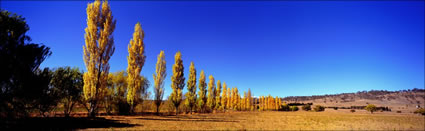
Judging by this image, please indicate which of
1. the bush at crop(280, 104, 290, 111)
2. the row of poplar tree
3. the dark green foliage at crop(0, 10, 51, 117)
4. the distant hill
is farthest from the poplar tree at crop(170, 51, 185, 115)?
the distant hill

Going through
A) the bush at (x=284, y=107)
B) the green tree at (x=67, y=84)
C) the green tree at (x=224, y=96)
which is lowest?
the bush at (x=284, y=107)

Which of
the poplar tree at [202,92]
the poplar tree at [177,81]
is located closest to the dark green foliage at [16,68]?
the poplar tree at [177,81]

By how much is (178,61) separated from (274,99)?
71758 millimetres

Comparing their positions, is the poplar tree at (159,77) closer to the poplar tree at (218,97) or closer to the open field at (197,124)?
the open field at (197,124)

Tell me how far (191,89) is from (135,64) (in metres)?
18.3

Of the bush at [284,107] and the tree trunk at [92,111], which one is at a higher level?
the tree trunk at [92,111]

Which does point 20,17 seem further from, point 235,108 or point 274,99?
point 274,99

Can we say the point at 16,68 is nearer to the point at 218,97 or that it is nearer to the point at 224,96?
the point at 218,97

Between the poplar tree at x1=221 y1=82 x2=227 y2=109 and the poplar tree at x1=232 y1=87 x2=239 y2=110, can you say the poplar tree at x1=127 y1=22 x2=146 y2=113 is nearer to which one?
the poplar tree at x1=221 y1=82 x2=227 y2=109

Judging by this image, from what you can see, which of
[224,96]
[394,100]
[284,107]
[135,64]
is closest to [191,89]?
[135,64]

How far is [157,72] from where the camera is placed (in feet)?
105

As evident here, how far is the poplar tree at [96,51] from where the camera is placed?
63.4 feet

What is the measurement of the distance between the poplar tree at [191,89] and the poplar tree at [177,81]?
5078 mm

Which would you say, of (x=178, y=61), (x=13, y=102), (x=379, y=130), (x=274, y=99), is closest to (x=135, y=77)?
(x=178, y=61)
